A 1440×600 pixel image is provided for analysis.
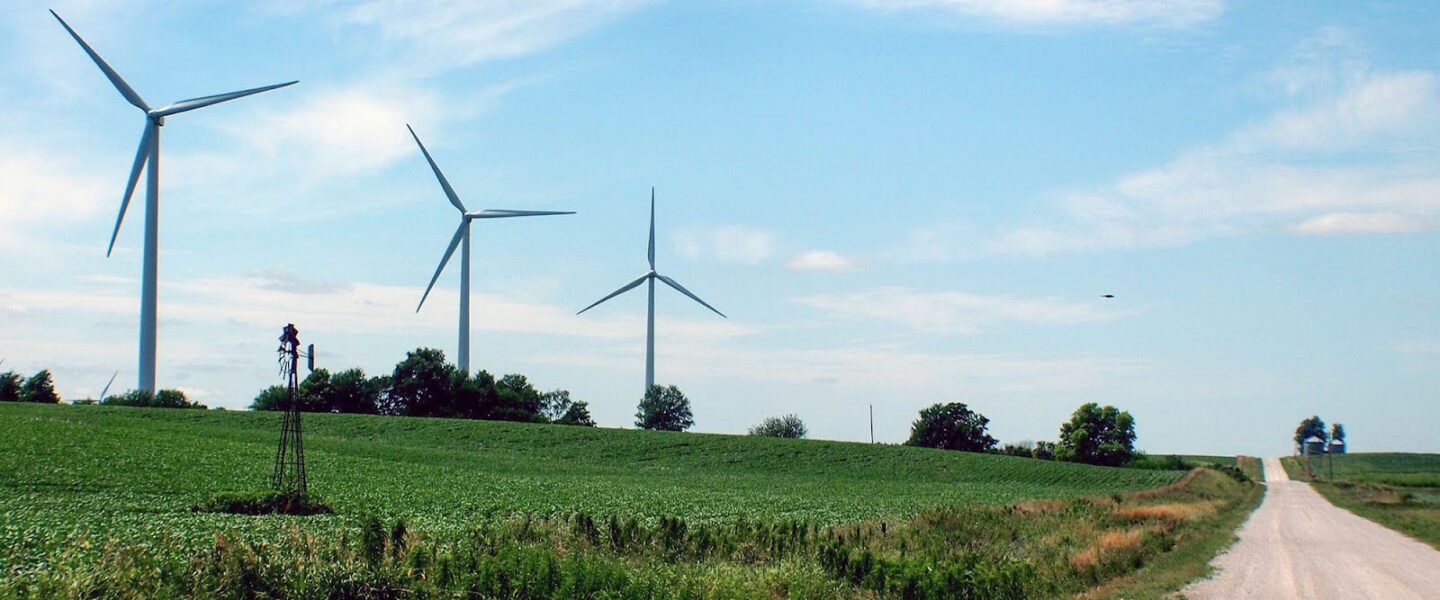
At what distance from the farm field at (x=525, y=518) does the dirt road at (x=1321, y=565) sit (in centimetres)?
220

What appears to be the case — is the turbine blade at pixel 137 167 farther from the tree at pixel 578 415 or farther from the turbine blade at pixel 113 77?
the tree at pixel 578 415

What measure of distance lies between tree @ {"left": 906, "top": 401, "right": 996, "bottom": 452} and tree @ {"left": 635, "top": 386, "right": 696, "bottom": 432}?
30.5 m

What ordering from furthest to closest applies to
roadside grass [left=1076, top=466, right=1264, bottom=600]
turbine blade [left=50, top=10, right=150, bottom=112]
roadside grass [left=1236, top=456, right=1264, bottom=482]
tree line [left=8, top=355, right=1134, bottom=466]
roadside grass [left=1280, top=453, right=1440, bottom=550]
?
roadside grass [left=1236, top=456, right=1264, bottom=482]
tree line [left=8, top=355, right=1134, bottom=466]
turbine blade [left=50, top=10, right=150, bottom=112]
roadside grass [left=1280, top=453, right=1440, bottom=550]
roadside grass [left=1076, top=466, right=1264, bottom=600]

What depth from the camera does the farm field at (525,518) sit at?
59.1ft

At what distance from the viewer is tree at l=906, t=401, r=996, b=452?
150 metres

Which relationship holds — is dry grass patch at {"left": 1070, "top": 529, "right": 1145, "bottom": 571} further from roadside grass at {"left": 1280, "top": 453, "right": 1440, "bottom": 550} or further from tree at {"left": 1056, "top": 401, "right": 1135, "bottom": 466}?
tree at {"left": 1056, "top": 401, "right": 1135, "bottom": 466}

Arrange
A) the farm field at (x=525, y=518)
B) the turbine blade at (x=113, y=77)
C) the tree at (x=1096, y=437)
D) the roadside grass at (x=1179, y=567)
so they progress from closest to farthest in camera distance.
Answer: the farm field at (x=525, y=518) < the roadside grass at (x=1179, y=567) < the turbine blade at (x=113, y=77) < the tree at (x=1096, y=437)

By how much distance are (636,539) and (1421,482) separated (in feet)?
370

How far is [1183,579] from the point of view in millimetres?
23812

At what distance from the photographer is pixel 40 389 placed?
115 metres

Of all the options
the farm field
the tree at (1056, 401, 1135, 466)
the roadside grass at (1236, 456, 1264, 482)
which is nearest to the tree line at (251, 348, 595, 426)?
the farm field

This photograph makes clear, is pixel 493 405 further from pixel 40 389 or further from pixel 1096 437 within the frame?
pixel 1096 437

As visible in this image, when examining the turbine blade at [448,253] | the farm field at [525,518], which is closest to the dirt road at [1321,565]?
the farm field at [525,518]

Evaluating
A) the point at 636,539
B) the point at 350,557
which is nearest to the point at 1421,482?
the point at 636,539
